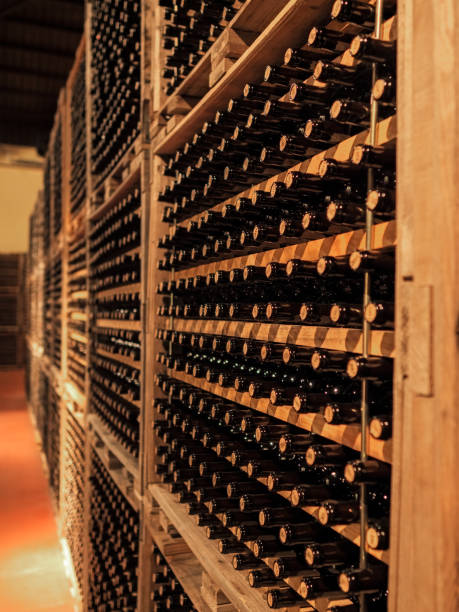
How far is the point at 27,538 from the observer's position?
498 cm

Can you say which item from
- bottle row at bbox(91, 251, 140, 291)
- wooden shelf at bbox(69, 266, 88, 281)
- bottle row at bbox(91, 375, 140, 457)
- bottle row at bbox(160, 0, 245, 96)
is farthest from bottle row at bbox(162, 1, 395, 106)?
wooden shelf at bbox(69, 266, 88, 281)

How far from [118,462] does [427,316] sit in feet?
8.15

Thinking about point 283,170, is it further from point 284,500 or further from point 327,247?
point 284,500

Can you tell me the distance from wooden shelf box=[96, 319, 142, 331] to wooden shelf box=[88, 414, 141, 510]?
568mm

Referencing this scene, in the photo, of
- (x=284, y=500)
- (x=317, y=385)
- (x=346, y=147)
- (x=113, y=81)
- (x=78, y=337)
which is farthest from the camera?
(x=78, y=337)

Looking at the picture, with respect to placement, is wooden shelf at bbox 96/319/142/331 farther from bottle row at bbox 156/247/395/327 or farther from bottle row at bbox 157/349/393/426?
bottle row at bbox 157/349/393/426

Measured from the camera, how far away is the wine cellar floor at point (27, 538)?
3.94m

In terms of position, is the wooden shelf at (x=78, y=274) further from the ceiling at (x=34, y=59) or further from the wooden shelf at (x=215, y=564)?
the ceiling at (x=34, y=59)

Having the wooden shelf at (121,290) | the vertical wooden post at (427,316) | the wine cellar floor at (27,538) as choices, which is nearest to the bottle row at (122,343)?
the wooden shelf at (121,290)

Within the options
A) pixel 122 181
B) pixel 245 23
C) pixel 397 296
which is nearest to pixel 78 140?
pixel 122 181

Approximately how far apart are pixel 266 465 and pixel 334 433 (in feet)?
1.14

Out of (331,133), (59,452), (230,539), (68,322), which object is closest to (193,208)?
(331,133)

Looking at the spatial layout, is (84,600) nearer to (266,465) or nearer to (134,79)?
(266,465)

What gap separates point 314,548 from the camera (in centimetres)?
103
